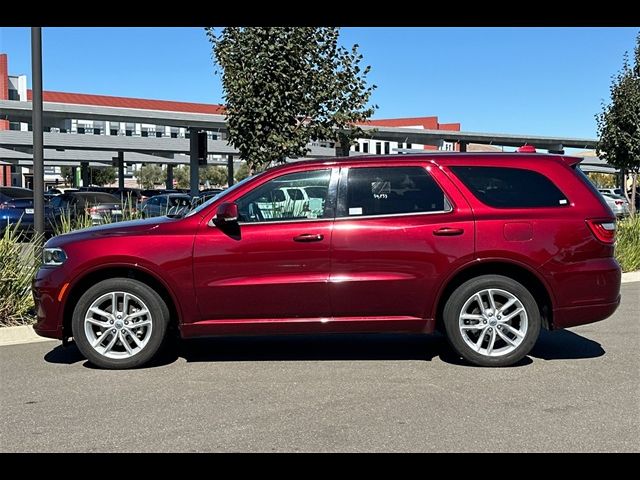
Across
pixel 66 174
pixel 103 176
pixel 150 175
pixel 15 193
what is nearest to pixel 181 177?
pixel 150 175

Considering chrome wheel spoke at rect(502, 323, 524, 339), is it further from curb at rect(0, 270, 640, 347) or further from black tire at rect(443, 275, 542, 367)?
curb at rect(0, 270, 640, 347)

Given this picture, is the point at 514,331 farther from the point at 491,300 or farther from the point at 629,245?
the point at 629,245

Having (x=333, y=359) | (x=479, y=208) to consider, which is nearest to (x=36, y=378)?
(x=333, y=359)

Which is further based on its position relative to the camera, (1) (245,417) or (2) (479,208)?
(2) (479,208)

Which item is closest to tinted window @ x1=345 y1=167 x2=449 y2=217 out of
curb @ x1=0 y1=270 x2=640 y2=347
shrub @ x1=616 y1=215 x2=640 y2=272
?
curb @ x1=0 y1=270 x2=640 y2=347

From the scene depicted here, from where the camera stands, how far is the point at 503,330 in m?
6.01

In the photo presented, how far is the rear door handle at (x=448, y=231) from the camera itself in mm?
5918

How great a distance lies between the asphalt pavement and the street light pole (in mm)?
2540

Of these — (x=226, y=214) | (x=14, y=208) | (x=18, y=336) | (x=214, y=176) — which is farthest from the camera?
(x=214, y=176)

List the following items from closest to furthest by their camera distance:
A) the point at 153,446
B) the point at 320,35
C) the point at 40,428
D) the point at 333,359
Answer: the point at 153,446 → the point at 40,428 → the point at 333,359 → the point at 320,35

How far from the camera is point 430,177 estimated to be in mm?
6156

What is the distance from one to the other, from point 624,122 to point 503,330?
604 inches

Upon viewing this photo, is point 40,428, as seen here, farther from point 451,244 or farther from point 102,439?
point 451,244
